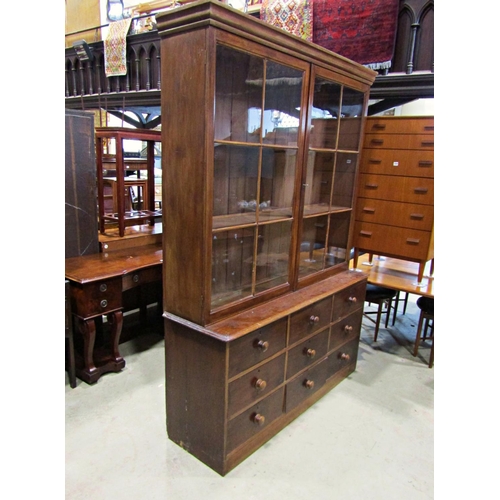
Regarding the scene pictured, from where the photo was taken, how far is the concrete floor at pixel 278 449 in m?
1.73

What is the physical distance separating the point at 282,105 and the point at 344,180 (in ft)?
2.71

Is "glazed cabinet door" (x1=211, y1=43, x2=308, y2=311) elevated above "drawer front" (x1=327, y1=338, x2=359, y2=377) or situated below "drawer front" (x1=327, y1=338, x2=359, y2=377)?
above

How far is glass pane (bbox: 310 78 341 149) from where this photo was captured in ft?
6.97

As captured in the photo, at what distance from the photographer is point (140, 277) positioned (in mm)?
2596

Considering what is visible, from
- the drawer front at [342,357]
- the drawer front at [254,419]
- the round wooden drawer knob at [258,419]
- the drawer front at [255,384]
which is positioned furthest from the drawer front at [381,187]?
the round wooden drawer knob at [258,419]

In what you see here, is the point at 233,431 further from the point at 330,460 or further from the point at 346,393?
the point at 346,393

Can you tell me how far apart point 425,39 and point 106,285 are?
2928mm

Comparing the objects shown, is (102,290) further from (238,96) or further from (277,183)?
(238,96)

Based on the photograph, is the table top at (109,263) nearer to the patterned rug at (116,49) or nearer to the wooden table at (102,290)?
the wooden table at (102,290)

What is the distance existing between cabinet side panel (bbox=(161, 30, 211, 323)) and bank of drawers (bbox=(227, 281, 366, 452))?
345mm

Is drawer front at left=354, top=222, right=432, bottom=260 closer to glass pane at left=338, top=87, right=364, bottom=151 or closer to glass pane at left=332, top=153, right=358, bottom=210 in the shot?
glass pane at left=332, top=153, right=358, bottom=210

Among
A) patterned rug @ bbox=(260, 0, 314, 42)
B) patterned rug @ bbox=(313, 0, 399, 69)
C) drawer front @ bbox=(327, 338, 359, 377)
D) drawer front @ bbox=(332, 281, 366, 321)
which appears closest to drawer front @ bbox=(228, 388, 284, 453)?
drawer front @ bbox=(327, 338, 359, 377)

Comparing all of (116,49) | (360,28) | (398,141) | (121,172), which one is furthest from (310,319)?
(116,49)

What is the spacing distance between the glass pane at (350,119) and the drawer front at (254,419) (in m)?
1.61
